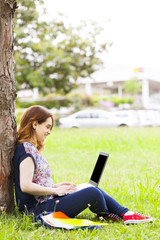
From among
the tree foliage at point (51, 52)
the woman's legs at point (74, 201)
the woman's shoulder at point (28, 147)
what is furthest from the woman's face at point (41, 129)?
the tree foliage at point (51, 52)

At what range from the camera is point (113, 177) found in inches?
248

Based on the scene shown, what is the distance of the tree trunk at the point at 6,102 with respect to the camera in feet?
12.0

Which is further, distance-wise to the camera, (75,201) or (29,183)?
(75,201)

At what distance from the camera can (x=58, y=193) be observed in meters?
3.40

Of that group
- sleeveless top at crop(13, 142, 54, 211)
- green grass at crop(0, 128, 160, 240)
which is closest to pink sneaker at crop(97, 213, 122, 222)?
green grass at crop(0, 128, 160, 240)

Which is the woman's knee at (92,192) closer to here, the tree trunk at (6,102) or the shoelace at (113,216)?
the shoelace at (113,216)

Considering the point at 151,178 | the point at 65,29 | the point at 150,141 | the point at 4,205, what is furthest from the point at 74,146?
the point at 65,29

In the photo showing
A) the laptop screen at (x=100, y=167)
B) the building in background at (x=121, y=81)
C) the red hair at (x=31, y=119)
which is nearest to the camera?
the red hair at (x=31, y=119)

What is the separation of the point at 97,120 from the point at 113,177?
16057 mm

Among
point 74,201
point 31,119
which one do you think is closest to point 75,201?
point 74,201

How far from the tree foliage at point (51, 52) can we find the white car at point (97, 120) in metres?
2.39

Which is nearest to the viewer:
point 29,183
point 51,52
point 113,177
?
point 29,183

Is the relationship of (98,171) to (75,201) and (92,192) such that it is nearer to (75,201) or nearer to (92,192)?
(92,192)

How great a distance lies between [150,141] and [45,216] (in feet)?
26.9
